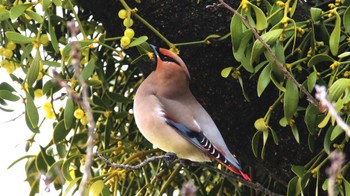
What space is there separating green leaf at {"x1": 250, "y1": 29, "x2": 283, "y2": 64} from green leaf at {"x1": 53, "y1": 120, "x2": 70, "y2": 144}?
53 cm

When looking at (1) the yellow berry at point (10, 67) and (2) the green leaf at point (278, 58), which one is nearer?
(2) the green leaf at point (278, 58)

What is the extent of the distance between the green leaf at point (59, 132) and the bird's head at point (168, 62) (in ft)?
0.84

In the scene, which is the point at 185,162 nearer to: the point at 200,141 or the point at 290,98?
the point at 200,141

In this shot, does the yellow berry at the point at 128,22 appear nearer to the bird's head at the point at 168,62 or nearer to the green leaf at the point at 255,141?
the bird's head at the point at 168,62

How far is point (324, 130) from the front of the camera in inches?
69.2

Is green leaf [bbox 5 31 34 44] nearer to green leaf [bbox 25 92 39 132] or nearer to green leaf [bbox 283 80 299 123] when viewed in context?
green leaf [bbox 25 92 39 132]

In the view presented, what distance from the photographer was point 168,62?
1.91m

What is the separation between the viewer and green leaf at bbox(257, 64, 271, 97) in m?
1.64

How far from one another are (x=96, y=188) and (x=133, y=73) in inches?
18.2

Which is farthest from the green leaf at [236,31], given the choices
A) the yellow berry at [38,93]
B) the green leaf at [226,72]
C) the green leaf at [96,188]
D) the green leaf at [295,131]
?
the yellow berry at [38,93]

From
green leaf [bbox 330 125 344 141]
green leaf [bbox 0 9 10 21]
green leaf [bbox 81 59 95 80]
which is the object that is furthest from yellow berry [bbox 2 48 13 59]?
green leaf [bbox 330 125 344 141]

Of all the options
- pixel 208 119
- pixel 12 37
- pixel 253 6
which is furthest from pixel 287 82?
pixel 12 37

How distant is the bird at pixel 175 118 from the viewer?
1892 millimetres

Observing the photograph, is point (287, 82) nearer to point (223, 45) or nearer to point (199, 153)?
point (223, 45)
